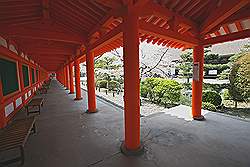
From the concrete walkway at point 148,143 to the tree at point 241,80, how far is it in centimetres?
307

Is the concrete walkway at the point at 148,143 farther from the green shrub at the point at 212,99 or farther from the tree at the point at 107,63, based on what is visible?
the tree at the point at 107,63

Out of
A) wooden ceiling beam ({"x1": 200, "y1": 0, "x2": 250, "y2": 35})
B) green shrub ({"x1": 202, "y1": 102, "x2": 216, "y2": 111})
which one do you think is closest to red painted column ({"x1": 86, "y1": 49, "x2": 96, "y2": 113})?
wooden ceiling beam ({"x1": 200, "y1": 0, "x2": 250, "y2": 35})

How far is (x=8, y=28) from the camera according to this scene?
13.6 ft

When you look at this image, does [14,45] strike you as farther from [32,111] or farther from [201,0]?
[201,0]

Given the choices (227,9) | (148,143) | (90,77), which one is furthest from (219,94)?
(90,77)

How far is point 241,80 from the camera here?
6504 mm

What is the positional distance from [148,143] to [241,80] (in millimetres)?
6268

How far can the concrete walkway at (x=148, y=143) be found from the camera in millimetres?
2473

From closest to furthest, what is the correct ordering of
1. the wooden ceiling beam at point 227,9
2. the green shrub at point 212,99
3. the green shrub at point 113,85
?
1. the wooden ceiling beam at point 227,9
2. the green shrub at point 212,99
3. the green shrub at point 113,85

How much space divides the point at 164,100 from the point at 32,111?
619 centimetres

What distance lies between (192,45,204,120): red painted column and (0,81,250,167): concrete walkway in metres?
0.44

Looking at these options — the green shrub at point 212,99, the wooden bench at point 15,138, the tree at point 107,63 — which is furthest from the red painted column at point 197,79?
the tree at point 107,63

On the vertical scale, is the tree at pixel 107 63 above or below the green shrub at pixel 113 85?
above

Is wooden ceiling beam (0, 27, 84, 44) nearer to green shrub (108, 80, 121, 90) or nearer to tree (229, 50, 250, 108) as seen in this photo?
tree (229, 50, 250, 108)
